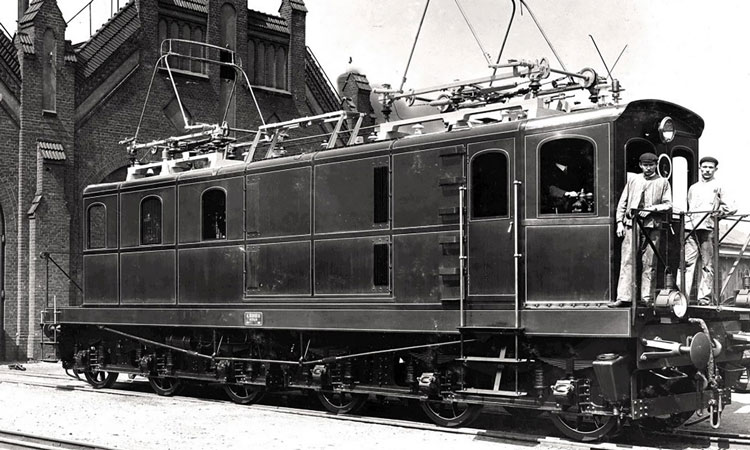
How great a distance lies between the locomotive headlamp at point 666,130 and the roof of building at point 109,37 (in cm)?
1710

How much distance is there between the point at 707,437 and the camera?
1014cm

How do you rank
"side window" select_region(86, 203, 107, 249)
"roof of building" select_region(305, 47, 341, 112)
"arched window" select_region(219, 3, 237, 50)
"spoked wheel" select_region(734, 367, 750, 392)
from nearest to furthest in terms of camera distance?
1. "spoked wheel" select_region(734, 367, 750, 392)
2. "side window" select_region(86, 203, 107, 249)
3. "arched window" select_region(219, 3, 237, 50)
4. "roof of building" select_region(305, 47, 341, 112)

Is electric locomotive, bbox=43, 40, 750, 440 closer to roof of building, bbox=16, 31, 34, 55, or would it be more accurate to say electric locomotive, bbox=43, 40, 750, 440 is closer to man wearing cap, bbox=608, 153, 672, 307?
man wearing cap, bbox=608, 153, 672, 307

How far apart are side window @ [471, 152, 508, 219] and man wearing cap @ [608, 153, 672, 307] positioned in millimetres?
1410

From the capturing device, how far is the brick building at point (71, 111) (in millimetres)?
22141

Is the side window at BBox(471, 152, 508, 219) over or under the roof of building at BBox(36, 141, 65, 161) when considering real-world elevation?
under

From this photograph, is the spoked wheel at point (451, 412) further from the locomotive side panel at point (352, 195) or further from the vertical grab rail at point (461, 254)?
the locomotive side panel at point (352, 195)

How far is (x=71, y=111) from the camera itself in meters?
23.0

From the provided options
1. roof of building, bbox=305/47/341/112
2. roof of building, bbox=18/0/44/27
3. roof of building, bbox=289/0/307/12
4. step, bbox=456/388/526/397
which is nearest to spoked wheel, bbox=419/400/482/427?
step, bbox=456/388/526/397

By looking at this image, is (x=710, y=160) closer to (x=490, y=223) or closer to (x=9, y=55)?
(x=490, y=223)

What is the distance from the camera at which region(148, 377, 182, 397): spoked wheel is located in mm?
14977

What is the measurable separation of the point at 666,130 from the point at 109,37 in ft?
58.2

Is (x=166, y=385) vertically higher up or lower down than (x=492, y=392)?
lower down

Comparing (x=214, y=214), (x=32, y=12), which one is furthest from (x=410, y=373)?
(x=32, y=12)
